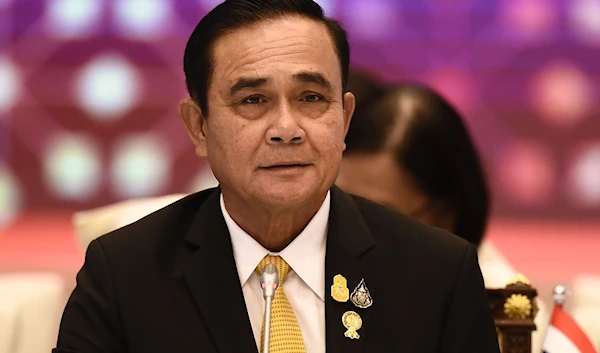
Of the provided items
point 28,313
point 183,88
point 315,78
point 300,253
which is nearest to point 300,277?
point 300,253

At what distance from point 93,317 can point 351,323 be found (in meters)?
0.49

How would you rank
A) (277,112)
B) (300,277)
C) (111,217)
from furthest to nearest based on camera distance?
(111,217) < (300,277) < (277,112)

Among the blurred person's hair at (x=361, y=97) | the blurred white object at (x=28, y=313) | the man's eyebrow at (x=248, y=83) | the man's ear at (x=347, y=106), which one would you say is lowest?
the blurred white object at (x=28, y=313)

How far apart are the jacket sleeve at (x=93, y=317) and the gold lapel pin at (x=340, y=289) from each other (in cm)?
41

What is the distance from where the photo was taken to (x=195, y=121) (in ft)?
6.81

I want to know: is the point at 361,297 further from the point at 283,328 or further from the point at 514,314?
the point at 514,314

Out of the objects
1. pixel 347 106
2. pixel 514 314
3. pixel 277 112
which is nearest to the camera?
pixel 277 112

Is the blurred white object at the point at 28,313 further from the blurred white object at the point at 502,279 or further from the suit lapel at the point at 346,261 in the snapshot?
the blurred white object at the point at 502,279

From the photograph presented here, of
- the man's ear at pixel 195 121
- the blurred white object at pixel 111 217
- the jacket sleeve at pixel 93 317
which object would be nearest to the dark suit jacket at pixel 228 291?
the jacket sleeve at pixel 93 317

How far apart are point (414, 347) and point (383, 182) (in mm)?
996

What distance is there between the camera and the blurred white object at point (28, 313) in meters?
2.69

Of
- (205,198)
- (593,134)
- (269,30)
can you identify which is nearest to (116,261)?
(205,198)

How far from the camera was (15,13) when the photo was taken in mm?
4191

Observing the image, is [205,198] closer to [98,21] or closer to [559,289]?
[559,289]
